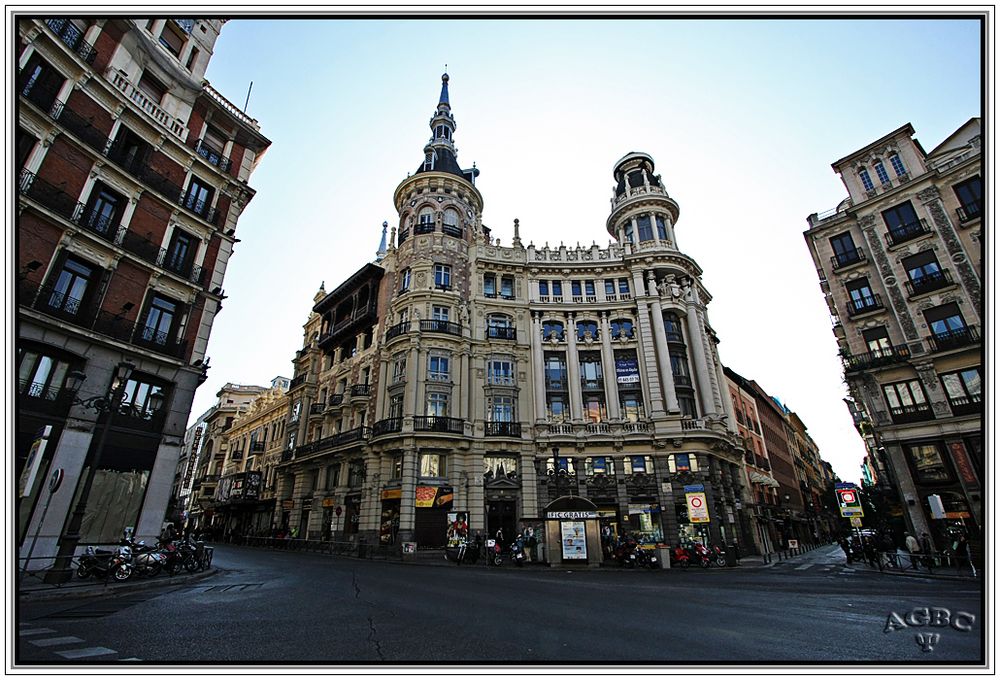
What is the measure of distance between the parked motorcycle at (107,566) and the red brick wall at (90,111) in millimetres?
16714

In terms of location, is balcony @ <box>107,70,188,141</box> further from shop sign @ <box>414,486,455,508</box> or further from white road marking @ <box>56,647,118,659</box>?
shop sign @ <box>414,486,455,508</box>

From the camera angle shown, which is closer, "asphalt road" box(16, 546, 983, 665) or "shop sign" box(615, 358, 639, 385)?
"asphalt road" box(16, 546, 983, 665)

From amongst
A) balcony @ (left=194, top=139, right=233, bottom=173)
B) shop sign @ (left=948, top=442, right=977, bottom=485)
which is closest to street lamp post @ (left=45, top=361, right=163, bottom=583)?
balcony @ (left=194, top=139, right=233, bottom=173)

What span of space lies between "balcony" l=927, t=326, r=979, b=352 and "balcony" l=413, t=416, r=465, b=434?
29.6 m

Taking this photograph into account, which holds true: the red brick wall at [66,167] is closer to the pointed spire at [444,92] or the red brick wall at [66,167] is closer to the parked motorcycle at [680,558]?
the parked motorcycle at [680,558]

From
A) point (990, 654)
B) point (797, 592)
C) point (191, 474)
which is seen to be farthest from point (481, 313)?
point (191, 474)

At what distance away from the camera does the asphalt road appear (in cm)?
585

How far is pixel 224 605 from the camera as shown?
9930 mm

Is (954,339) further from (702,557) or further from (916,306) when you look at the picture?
(702,557)

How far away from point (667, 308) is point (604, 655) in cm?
3441

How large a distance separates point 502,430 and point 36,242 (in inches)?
1043

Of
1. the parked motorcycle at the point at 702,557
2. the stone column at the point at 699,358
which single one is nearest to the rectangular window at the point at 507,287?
the stone column at the point at 699,358

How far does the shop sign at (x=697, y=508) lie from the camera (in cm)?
2631

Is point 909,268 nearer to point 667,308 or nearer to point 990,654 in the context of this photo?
point 667,308
